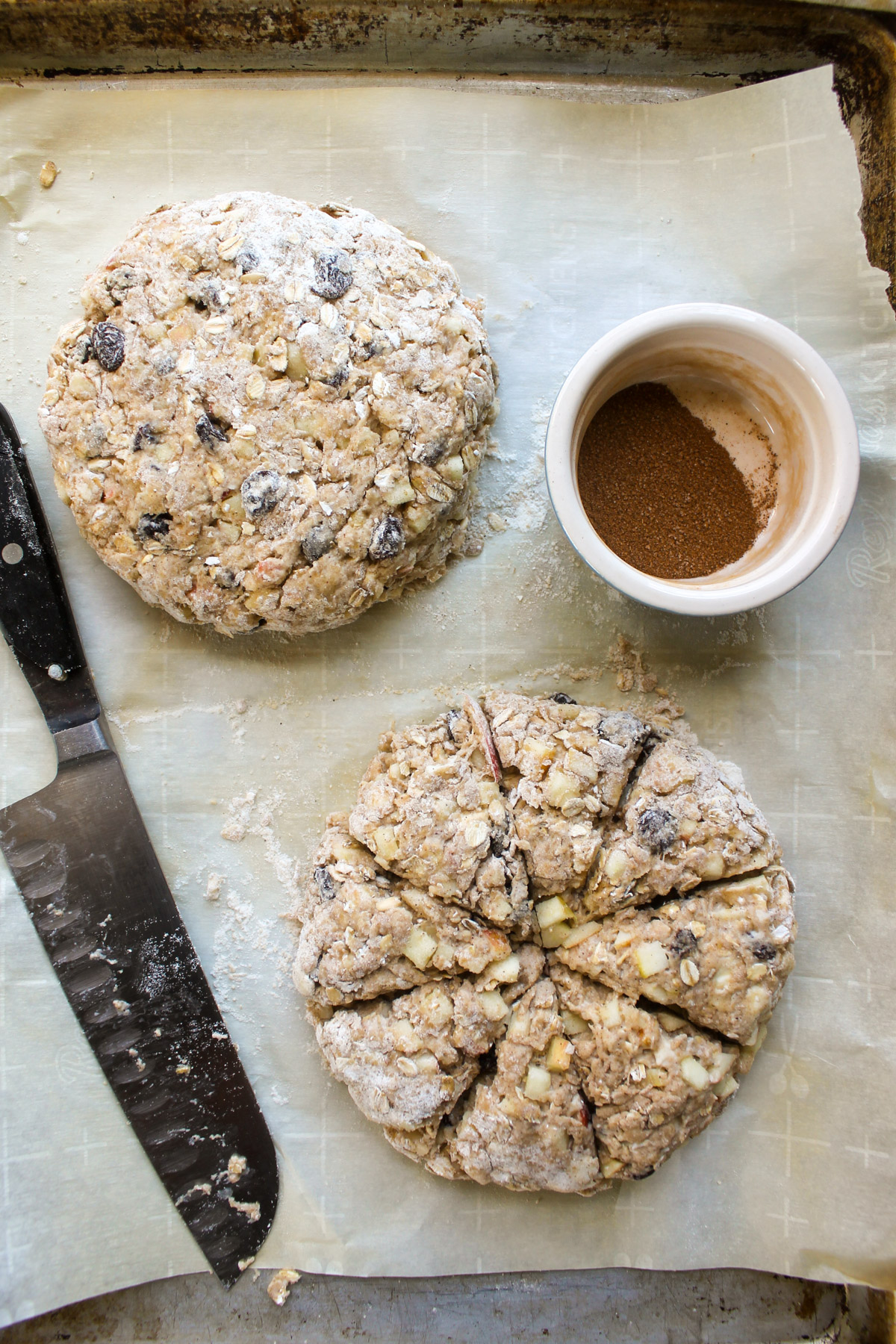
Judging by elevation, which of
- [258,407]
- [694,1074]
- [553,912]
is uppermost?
[258,407]

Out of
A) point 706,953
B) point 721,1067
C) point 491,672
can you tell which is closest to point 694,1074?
point 721,1067

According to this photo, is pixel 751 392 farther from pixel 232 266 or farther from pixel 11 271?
pixel 11 271

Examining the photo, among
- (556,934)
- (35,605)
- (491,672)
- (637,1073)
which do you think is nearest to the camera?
(637,1073)

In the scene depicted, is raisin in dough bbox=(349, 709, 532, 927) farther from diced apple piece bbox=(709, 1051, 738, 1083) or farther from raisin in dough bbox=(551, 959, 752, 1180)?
diced apple piece bbox=(709, 1051, 738, 1083)

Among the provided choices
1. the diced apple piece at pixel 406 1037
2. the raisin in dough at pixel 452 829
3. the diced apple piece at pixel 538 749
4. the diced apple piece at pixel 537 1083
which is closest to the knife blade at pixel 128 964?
the diced apple piece at pixel 406 1037

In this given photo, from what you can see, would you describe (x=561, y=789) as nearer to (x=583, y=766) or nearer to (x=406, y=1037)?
(x=583, y=766)

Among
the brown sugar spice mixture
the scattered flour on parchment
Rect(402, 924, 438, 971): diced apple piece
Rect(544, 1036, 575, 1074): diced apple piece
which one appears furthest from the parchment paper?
Rect(544, 1036, 575, 1074): diced apple piece
